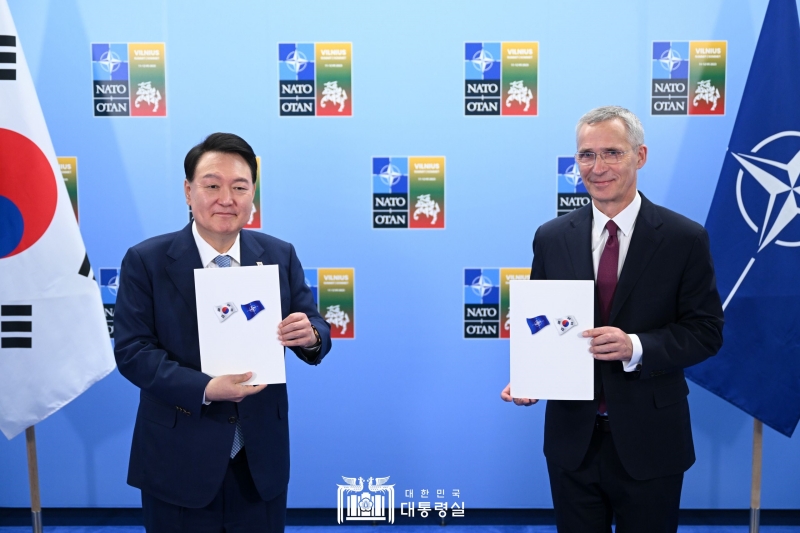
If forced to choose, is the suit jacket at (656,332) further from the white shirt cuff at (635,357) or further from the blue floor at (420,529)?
the blue floor at (420,529)

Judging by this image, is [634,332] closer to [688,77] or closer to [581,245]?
[581,245]

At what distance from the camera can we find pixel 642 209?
6.66 ft

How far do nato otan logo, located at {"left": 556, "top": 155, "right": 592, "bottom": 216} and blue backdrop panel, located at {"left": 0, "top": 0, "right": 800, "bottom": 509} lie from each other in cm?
4

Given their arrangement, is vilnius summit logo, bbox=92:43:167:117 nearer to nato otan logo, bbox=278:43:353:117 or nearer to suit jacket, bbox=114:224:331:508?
nato otan logo, bbox=278:43:353:117

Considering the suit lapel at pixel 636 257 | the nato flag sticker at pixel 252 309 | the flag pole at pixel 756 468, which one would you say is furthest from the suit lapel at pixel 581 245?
the flag pole at pixel 756 468

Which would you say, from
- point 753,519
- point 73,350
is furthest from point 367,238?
point 753,519

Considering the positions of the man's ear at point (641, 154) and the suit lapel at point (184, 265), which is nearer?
the suit lapel at point (184, 265)

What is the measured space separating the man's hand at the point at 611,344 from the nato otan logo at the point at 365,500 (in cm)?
Answer: 206

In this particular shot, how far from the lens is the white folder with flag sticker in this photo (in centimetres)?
270

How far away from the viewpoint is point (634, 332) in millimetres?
1966

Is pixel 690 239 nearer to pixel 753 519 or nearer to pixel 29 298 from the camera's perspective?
pixel 753 519

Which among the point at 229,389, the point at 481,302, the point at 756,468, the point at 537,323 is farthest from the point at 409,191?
the point at 756,468

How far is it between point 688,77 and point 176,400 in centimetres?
304

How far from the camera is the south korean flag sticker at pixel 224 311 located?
1805 millimetres
